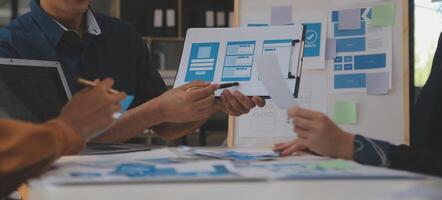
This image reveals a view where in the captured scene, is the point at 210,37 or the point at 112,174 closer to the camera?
the point at 112,174

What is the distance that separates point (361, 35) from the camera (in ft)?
6.56

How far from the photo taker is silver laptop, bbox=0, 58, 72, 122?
1.56 metres

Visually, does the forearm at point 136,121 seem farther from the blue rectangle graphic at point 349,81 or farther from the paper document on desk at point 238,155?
the blue rectangle graphic at point 349,81

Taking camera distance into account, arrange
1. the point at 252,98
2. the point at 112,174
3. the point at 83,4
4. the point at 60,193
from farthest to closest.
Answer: the point at 83,4 < the point at 252,98 < the point at 112,174 < the point at 60,193

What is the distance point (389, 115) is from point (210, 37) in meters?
0.75

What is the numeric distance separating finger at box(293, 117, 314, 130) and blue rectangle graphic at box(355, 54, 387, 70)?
0.87 metres

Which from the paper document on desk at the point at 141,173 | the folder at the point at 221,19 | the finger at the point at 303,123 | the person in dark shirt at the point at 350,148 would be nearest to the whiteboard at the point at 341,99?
the person in dark shirt at the point at 350,148

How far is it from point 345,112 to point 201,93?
0.67m

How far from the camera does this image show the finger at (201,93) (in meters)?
1.62

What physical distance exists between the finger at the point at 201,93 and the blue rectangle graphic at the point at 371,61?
2.13 ft

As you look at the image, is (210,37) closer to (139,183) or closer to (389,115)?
(389,115)

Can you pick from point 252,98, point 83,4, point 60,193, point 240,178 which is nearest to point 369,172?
point 240,178

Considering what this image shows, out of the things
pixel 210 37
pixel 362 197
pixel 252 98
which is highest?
pixel 210 37

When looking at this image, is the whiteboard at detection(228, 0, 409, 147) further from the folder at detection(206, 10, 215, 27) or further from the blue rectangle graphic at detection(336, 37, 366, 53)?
the folder at detection(206, 10, 215, 27)
